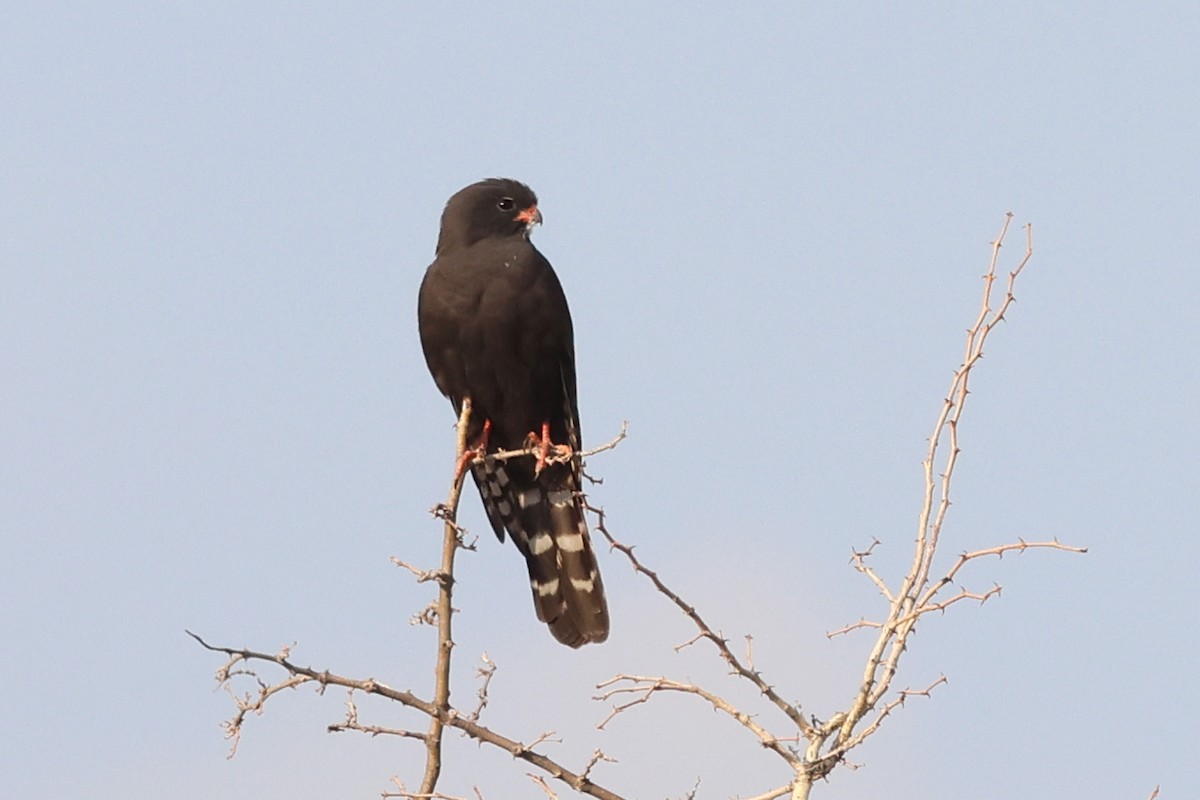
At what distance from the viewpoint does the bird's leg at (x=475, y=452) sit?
637 cm

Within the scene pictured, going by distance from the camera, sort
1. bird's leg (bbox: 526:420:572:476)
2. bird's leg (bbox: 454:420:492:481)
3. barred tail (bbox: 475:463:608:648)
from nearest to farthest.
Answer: bird's leg (bbox: 454:420:492:481), bird's leg (bbox: 526:420:572:476), barred tail (bbox: 475:463:608:648)

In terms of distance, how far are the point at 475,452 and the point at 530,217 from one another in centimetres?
152

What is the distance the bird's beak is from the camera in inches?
310

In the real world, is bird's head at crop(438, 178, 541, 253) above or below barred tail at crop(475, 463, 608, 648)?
above

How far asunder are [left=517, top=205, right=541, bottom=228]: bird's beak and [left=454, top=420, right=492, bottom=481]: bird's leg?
0.98m

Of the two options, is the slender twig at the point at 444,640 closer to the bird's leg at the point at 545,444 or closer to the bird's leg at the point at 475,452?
the bird's leg at the point at 475,452

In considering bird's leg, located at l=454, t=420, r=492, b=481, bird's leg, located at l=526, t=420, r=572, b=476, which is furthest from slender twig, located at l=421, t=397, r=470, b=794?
bird's leg, located at l=526, t=420, r=572, b=476

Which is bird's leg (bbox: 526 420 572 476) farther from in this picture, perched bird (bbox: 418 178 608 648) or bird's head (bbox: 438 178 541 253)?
bird's head (bbox: 438 178 541 253)

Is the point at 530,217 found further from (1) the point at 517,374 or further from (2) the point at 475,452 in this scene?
(2) the point at 475,452

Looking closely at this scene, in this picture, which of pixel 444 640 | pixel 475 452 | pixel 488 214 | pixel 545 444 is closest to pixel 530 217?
pixel 488 214

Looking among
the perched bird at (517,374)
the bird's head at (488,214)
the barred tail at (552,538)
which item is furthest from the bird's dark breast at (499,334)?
the barred tail at (552,538)

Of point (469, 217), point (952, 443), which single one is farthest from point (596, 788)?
point (469, 217)

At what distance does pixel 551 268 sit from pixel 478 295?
0.46 m

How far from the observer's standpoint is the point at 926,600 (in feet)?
13.5
